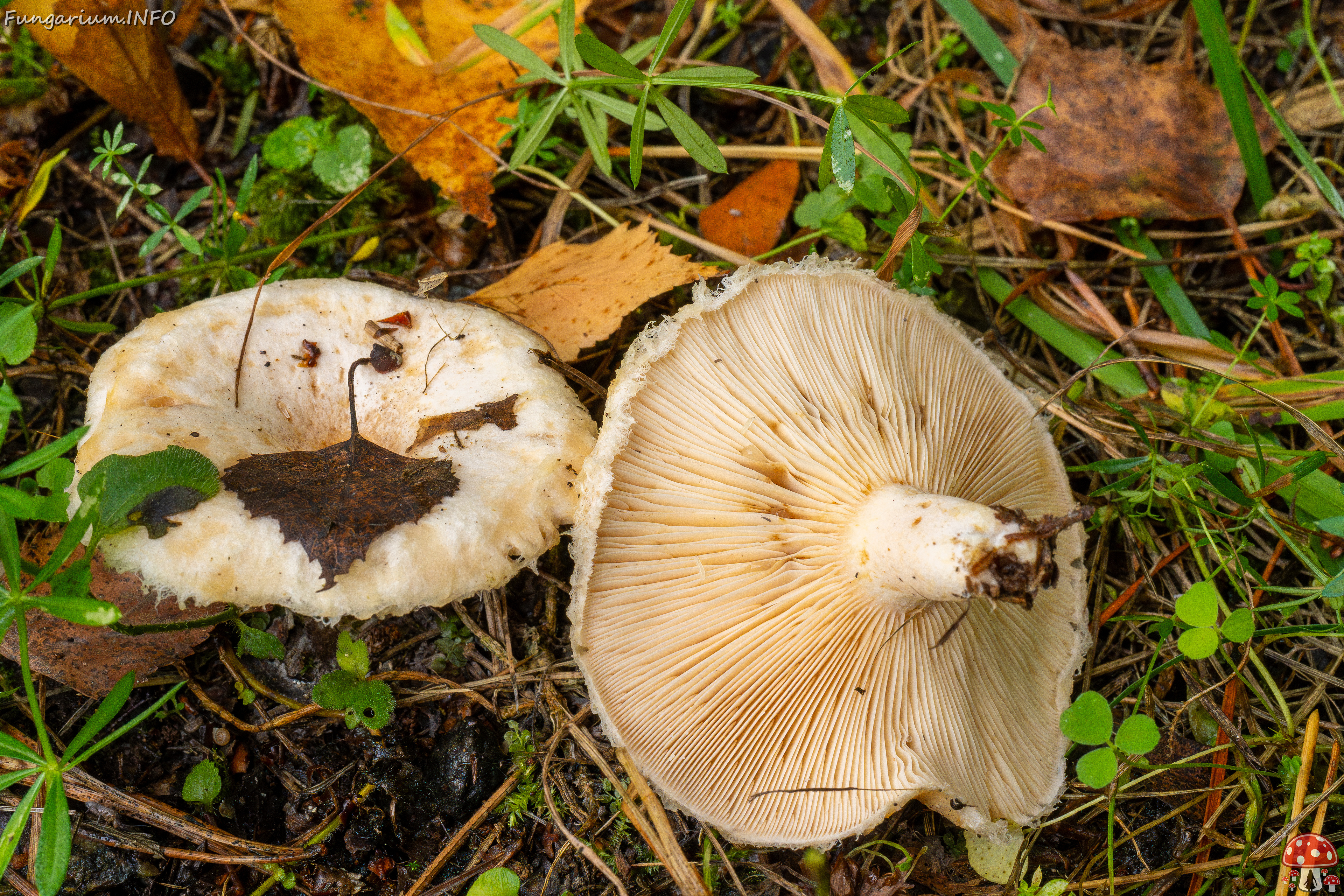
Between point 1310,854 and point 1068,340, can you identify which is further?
point 1068,340

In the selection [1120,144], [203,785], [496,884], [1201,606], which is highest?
[1120,144]

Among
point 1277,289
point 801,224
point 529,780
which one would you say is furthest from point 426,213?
point 1277,289

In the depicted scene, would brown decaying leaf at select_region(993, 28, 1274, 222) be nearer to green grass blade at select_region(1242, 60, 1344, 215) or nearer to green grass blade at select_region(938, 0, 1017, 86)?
green grass blade at select_region(938, 0, 1017, 86)

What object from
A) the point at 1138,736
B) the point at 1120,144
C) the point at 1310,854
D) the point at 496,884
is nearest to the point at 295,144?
the point at 496,884

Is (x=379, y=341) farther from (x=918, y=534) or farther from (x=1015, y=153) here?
(x=1015, y=153)

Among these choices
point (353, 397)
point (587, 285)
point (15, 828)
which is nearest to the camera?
point (15, 828)

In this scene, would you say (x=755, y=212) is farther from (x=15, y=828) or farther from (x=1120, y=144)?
(x=15, y=828)

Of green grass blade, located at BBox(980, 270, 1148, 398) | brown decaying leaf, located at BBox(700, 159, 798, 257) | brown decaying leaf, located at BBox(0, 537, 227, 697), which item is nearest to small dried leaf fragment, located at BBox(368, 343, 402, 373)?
brown decaying leaf, located at BBox(0, 537, 227, 697)
